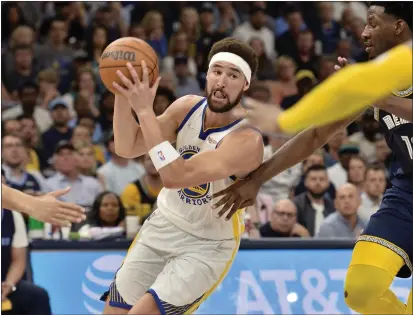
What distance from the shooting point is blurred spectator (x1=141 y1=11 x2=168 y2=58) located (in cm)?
1291

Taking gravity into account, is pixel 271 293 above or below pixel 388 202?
below

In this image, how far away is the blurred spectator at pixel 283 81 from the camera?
41.2 ft

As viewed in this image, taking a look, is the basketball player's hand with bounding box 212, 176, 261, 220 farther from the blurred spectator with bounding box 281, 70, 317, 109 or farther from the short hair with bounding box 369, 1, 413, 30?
the blurred spectator with bounding box 281, 70, 317, 109

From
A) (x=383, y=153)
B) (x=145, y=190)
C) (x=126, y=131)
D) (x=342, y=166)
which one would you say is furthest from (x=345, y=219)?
(x=126, y=131)

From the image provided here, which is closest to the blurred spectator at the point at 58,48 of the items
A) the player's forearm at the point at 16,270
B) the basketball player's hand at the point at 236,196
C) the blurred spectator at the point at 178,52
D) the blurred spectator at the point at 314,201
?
the blurred spectator at the point at 178,52

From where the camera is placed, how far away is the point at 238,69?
5.78 metres

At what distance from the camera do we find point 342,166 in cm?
1099

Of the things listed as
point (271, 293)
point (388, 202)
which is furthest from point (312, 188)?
point (388, 202)

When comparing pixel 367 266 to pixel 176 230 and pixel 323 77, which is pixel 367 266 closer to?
pixel 176 230

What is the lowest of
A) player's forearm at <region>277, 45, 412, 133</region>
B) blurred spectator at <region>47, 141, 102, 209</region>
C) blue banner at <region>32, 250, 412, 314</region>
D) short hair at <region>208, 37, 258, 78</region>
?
blue banner at <region>32, 250, 412, 314</region>

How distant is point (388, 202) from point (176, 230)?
1.33 metres

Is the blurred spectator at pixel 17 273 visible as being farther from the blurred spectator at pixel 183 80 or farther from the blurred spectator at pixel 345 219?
the blurred spectator at pixel 183 80

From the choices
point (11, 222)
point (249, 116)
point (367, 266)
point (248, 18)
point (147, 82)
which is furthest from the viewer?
point (248, 18)

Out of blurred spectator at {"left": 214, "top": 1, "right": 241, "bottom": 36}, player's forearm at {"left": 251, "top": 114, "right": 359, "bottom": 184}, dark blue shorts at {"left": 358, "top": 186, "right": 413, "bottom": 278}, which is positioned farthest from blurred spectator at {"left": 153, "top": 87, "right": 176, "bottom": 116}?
dark blue shorts at {"left": 358, "top": 186, "right": 413, "bottom": 278}
